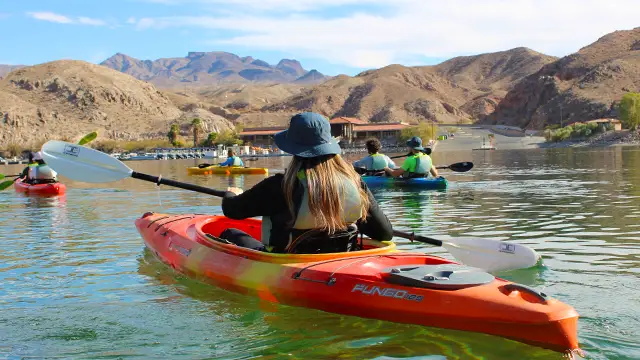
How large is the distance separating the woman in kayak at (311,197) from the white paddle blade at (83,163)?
4.00 meters

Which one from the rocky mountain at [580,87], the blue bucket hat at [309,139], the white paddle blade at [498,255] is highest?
the rocky mountain at [580,87]

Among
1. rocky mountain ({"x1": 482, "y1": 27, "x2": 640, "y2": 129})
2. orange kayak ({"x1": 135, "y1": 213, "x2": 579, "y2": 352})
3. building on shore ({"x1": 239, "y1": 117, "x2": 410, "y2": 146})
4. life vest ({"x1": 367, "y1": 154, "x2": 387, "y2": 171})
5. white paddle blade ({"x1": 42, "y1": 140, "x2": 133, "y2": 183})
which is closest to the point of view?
orange kayak ({"x1": 135, "y1": 213, "x2": 579, "y2": 352})

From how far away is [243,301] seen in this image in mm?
6941

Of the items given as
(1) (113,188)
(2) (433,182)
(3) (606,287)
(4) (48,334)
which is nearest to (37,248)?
(4) (48,334)

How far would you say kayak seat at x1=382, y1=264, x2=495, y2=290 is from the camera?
Result: 17.8 feet

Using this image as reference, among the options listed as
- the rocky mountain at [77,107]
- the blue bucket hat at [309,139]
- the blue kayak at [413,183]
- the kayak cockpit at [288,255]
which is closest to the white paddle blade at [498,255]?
the kayak cockpit at [288,255]

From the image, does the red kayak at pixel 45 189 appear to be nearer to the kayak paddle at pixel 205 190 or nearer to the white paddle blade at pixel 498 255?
the kayak paddle at pixel 205 190

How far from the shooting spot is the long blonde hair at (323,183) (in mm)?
5926

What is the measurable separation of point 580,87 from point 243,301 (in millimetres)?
147641

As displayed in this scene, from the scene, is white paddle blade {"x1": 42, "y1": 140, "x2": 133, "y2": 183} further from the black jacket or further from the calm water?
the black jacket

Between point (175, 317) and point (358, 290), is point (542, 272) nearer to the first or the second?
point (358, 290)

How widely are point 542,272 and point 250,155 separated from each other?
311ft

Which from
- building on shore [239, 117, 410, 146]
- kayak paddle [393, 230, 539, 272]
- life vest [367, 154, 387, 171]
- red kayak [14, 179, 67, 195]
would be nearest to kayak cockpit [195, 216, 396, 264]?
kayak paddle [393, 230, 539, 272]

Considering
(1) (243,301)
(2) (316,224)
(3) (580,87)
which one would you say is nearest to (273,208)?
(2) (316,224)
